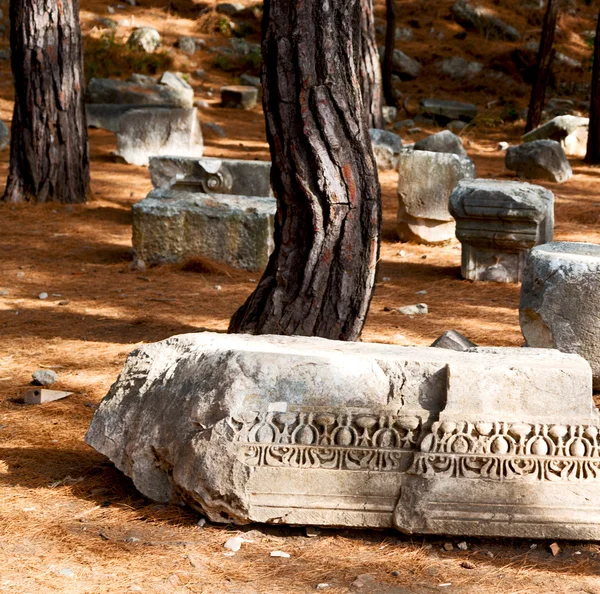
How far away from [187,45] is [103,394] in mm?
16665

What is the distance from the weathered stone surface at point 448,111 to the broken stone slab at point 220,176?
30.7 feet

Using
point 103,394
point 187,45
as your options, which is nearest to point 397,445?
point 103,394

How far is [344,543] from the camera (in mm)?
3109

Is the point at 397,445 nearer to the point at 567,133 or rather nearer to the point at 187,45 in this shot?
the point at 567,133

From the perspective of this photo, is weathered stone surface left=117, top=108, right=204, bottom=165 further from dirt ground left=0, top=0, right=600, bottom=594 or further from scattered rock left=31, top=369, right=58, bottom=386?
scattered rock left=31, top=369, right=58, bottom=386

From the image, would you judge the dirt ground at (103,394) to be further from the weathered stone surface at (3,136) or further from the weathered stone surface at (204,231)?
the weathered stone surface at (3,136)

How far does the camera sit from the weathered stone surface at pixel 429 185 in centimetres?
879

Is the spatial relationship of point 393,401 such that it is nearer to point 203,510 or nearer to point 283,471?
point 283,471

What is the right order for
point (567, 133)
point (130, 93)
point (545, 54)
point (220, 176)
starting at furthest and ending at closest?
point (130, 93), point (545, 54), point (567, 133), point (220, 176)

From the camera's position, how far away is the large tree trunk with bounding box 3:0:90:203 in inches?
372

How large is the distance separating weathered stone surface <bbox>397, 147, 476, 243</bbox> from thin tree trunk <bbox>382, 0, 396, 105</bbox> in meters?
9.31

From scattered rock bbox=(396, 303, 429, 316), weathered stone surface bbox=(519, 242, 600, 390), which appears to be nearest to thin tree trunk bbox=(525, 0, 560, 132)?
scattered rock bbox=(396, 303, 429, 316)

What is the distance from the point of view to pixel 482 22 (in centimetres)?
2147

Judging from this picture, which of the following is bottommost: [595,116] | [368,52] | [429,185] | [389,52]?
[429,185]
